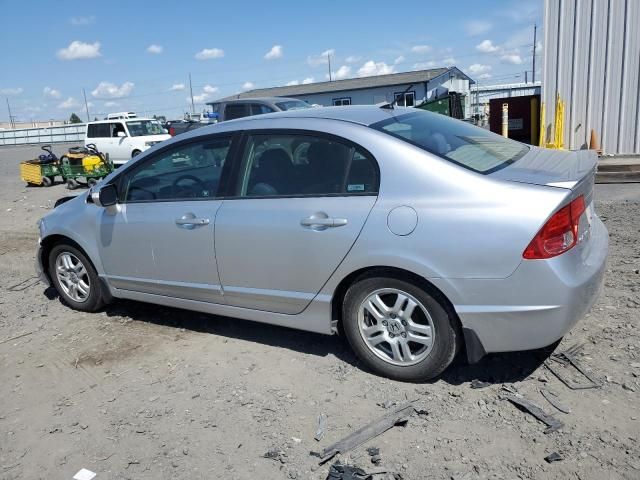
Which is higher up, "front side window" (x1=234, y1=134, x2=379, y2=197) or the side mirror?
"front side window" (x1=234, y1=134, x2=379, y2=197)

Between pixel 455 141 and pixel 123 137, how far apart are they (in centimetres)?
1829

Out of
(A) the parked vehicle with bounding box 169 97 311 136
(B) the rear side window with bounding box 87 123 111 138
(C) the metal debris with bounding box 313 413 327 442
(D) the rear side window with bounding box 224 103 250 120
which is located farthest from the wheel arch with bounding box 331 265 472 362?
Result: (B) the rear side window with bounding box 87 123 111 138

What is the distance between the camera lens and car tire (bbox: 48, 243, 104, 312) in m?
4.93

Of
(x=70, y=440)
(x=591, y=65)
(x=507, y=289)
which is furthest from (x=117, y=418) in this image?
(x=591, y=65)

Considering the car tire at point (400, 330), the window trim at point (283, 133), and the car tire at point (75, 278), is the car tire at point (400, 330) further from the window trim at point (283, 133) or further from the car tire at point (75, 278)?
the car tire at point (75, 278)

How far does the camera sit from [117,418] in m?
3.42

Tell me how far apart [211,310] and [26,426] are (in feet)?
4.56

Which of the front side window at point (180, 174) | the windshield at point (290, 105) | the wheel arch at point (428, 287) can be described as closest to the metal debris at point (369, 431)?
the wheel arch at point (428, 287)

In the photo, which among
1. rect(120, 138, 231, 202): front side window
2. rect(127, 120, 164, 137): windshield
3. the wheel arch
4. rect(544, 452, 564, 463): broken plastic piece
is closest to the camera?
rect(544, 452, 564, 463): broken plastic piece

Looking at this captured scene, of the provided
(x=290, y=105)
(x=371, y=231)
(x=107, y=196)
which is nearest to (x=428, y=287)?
(x=371, y=231)

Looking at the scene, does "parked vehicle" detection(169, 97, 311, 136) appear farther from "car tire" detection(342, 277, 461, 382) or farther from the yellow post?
"car tire" detection(342, 277, 461, 382)

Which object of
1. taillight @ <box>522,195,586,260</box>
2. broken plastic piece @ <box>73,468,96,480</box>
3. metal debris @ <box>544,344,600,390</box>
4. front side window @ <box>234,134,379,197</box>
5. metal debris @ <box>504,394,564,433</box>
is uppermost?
front side window @ <box>234,134,379,197</box>

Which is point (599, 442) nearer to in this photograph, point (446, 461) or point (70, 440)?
point (446, 461)

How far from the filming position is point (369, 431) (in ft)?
9.97
